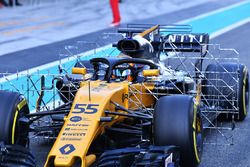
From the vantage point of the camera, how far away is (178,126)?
251 inches

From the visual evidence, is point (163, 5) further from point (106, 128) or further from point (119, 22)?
point (106, 128)

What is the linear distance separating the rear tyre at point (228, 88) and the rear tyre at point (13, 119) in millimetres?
2400

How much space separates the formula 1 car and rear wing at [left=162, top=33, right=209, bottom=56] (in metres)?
0.90

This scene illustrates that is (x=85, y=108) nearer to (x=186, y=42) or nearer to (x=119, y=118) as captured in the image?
(x=119, y=118)

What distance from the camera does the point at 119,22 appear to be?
21.2m

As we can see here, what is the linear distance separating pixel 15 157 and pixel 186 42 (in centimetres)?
390

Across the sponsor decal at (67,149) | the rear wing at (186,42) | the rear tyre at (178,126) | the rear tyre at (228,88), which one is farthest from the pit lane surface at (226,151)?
the rear wing at (186,42)

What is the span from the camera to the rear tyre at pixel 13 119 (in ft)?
21.8

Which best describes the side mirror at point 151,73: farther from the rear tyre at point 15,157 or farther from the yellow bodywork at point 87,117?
the rear tyre at point 15,157

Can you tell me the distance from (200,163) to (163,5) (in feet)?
64.7

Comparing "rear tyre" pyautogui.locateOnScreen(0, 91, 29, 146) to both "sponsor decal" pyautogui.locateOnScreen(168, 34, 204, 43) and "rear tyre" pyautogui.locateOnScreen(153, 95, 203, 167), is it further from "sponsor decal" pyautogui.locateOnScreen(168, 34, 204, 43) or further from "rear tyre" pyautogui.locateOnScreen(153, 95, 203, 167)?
"sponsor decal" pyautogui.locateOnScreen(168, 34, 204, 43)

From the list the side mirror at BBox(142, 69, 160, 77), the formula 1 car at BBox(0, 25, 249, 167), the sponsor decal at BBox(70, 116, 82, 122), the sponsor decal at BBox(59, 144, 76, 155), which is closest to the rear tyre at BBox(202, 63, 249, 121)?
the formula 1 car at BBox(0, 25, 249, 167)

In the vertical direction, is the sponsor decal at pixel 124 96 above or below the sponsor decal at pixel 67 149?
above

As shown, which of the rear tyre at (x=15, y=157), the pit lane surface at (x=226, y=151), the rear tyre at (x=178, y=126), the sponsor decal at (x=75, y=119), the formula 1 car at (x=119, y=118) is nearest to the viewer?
the rear tyre at (x=15, y=157)
